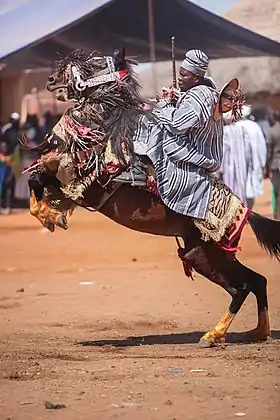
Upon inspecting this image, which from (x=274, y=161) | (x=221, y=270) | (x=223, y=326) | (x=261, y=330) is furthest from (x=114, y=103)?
(x=274, y=161)

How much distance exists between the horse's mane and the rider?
0.37 feet

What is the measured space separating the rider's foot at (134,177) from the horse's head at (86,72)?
2.04ft

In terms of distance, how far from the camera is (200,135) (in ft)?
22.3

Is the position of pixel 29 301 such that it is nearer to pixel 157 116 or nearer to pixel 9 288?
pixel 9 288

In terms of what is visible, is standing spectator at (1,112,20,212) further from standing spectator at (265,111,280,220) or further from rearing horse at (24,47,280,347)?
rearing horse at (24,47,280,347)

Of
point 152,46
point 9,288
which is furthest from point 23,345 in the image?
point 152,46

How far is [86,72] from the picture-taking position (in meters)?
6.87

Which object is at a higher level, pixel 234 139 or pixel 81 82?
pixel 81 82

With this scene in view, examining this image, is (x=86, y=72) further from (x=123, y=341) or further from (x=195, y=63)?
(x=123, y=341)

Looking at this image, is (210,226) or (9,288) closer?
(210,226)

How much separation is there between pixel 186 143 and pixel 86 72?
85cm

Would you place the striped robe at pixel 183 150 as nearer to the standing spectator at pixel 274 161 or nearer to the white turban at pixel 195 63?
the white turban at pixel 195 63

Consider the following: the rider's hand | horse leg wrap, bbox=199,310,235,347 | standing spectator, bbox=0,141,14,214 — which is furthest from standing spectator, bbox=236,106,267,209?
standing spectator, bbox=0,141,14,214

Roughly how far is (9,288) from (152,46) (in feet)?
19.4
